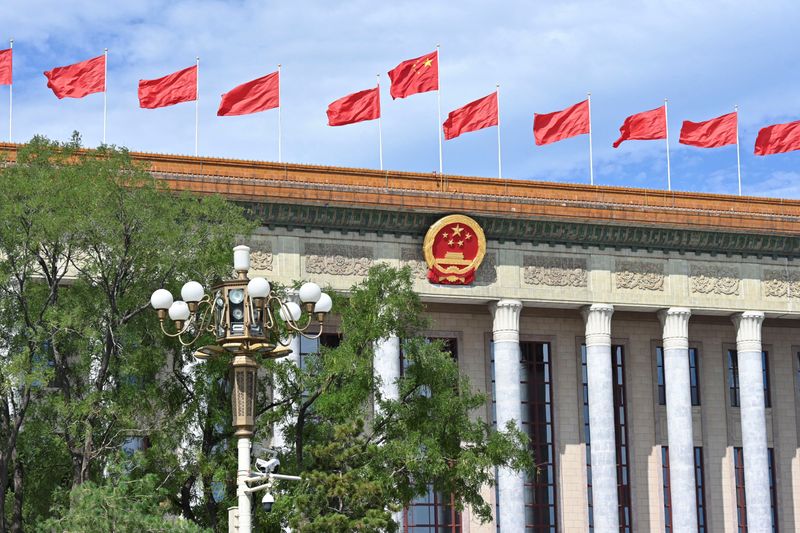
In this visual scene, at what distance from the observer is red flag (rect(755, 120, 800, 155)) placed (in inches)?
1905

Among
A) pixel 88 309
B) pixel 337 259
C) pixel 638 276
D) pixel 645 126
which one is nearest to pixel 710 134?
pixel 645 126

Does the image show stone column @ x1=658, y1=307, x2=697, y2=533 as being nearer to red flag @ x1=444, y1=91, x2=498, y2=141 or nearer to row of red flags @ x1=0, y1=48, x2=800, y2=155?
row of red flags @ x1=0, y1=48, x2=800, y2=155

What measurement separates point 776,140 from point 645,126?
14.4ft

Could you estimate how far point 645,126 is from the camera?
47281 millimetres

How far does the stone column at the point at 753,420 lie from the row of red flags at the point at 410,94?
5719 millimetres

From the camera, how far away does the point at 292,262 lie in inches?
1655

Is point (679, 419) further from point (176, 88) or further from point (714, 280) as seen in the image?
point (176, 88)

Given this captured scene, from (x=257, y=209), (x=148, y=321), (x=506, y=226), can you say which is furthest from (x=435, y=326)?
(x=148, y=321)

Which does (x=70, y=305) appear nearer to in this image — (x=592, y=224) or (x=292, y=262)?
(x=292, y=262)

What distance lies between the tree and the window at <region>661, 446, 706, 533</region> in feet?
69.3

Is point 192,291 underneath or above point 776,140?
underneath

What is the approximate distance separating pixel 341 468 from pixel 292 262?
13902 mm

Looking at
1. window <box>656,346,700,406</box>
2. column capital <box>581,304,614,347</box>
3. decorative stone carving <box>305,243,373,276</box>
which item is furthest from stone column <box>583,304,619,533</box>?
decorative stone carving <box>305,243,373,276</box>

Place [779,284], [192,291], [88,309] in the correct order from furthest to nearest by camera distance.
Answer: [779,284] < [88,309] < [192,291]
